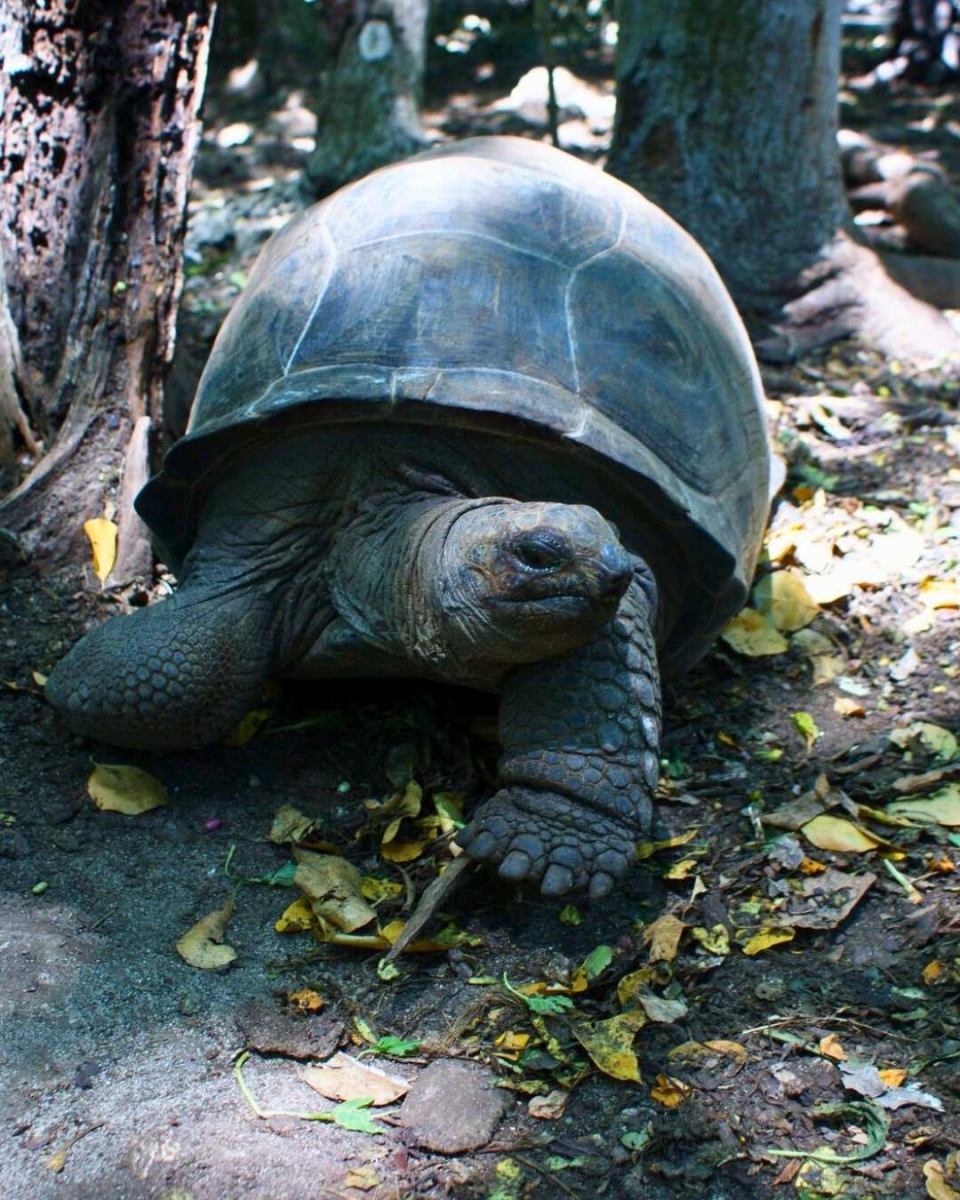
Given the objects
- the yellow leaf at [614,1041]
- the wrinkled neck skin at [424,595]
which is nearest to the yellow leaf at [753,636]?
the wrinkled neck skin at [424,595]

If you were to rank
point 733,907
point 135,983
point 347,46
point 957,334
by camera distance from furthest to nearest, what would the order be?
point 347,46, point 957,334, point 733,907, point 135,983

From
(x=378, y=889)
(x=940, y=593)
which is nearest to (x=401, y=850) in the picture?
(x=378, y=889)

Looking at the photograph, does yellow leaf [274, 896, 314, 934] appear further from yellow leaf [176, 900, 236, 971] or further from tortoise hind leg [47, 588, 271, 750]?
tortoise hind leg [47, 588, 271, 750]

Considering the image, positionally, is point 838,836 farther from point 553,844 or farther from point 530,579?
point 530,579

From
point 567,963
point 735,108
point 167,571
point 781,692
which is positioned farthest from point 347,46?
point 567,963

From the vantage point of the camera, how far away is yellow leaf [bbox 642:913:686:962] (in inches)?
104

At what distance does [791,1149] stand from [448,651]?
1234 mm

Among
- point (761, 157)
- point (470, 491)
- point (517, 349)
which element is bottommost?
point (470, 491)

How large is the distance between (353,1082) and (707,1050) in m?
0.66

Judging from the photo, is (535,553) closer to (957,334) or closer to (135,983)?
(135,983)

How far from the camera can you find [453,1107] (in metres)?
2.25

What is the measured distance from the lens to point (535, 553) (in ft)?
8.44

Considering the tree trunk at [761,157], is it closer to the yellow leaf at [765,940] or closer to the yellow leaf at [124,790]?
the yellow leaf at [765,940]

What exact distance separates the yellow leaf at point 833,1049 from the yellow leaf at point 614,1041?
0.33 meters
